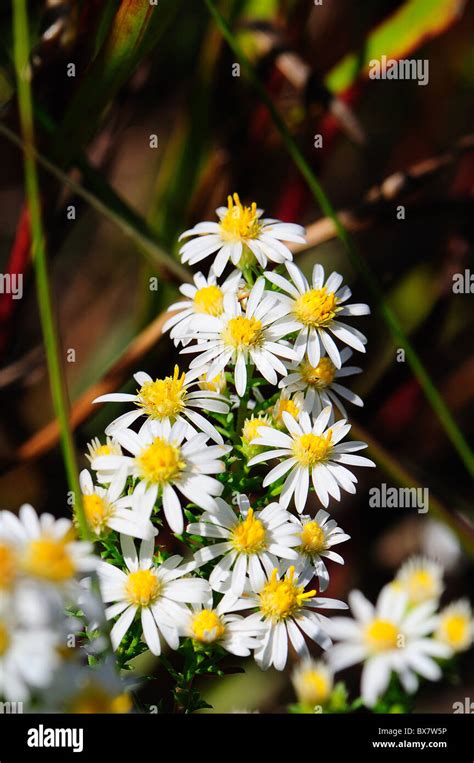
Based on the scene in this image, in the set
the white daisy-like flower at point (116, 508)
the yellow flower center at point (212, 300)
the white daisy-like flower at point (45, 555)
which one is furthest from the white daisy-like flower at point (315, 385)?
the white daisy-like flower at point (45, 555)

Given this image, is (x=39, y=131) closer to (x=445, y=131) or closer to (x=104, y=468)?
(x=104, y=468)

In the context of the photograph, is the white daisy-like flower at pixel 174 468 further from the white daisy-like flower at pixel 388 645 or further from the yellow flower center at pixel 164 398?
the white daisy-like flower at pixel 388 645

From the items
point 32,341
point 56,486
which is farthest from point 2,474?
point 32,341

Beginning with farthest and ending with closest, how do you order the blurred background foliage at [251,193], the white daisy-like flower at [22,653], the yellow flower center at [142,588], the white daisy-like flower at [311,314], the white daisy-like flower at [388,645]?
the blurred background foliage at [251,193] → the white daisy-like flower at [311,314] → the yellow flower center at [142,588] → the white daisy-like flower at [388,645] → the white daisy-like flower at [22,653]

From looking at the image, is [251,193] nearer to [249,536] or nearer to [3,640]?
[249,536]

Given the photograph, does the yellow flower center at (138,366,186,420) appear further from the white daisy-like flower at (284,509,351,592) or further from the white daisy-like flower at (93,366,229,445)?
the white daisy-like flower at (284,509,351,592)

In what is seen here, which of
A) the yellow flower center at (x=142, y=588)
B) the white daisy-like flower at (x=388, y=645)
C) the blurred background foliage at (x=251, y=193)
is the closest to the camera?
the white daisy-like flower at (x=388, y=645)

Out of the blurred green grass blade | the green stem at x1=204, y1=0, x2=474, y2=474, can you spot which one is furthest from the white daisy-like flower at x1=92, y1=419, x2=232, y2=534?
the blurred green grass blade
